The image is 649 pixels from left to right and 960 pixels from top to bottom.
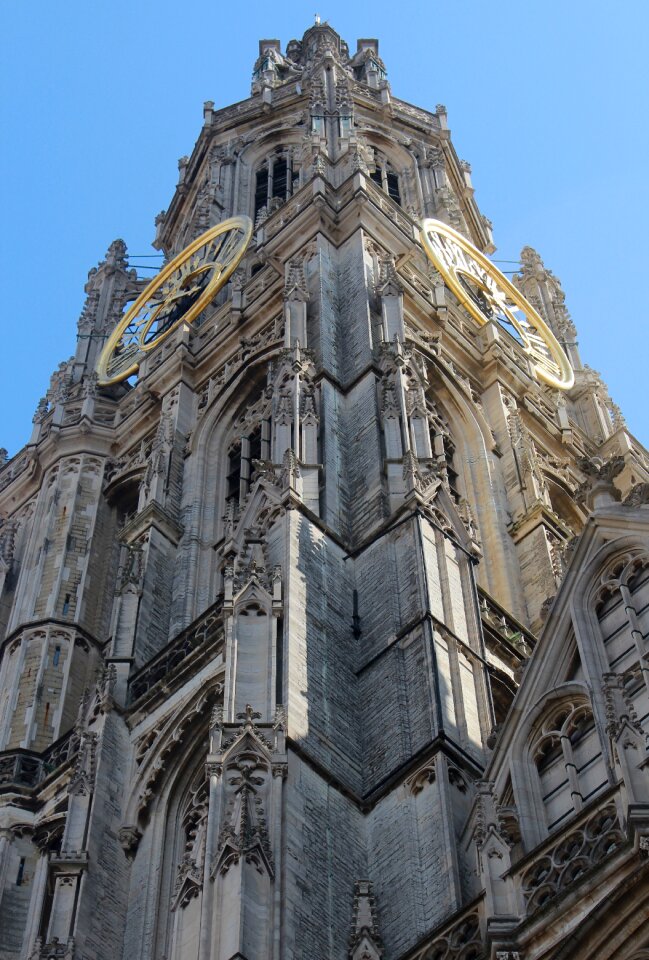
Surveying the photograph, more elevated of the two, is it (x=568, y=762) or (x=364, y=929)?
(x=568, y=762)

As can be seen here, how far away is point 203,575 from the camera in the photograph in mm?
32750

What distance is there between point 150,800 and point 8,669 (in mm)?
9069

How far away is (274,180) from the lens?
51000 millimetres

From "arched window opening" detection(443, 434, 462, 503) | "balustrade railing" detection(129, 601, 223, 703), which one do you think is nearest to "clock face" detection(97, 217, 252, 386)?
"arched window opening" detection(443, 434, 462, 503)

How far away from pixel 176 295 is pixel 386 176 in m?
7.80

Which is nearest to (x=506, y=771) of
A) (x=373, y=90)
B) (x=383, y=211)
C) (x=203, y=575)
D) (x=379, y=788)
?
(x=379, y=788)

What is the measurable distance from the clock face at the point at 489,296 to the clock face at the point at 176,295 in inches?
174

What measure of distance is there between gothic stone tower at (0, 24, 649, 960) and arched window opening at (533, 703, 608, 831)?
4 cm

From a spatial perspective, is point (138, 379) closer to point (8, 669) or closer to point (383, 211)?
point (383, 211)

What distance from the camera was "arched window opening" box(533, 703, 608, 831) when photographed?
20.3 meters

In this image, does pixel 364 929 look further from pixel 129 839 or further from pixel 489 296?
pixel 489 296

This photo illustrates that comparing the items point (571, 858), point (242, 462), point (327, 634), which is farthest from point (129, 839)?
point (242, 462)

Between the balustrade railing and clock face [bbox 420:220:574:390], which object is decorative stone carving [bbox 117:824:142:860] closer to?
the balustrade railing

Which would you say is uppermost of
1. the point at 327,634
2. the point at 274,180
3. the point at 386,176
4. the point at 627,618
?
the point at 274,180
